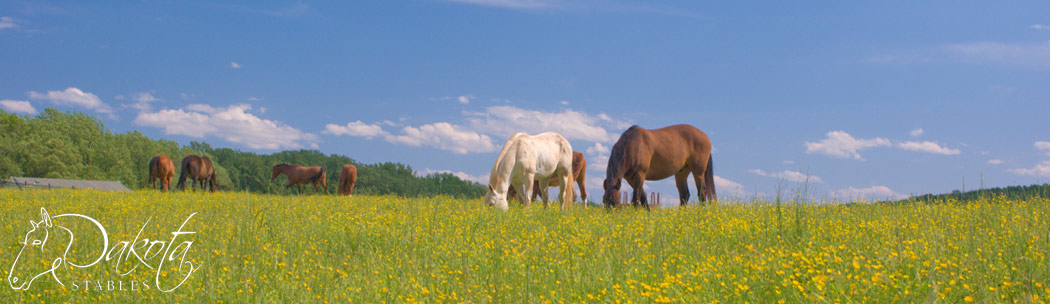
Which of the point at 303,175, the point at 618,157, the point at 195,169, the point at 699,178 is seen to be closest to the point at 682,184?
the point at 699,178

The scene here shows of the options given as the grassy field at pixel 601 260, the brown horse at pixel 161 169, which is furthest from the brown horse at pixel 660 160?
the brown horse at pixel 161 169

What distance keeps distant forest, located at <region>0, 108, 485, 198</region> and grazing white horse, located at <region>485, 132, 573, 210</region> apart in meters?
27.3

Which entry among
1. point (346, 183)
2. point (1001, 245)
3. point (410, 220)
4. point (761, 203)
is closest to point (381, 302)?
point (410, 220)

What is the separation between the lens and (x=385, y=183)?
56.8m

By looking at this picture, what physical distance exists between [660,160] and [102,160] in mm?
55120

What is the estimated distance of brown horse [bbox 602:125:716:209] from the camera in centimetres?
1166

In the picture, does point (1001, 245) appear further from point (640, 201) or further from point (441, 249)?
point (640, 201)

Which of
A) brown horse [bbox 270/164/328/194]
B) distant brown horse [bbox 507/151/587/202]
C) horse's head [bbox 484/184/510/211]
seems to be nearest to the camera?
horse's head [bbox 484/184/510/211]

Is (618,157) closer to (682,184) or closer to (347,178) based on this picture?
(682,184)

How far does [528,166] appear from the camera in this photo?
11898 millimetres

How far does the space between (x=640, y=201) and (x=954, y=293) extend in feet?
25.6

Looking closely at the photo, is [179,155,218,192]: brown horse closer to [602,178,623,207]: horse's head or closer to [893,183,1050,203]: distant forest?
[602,178,623,207]: horse's head

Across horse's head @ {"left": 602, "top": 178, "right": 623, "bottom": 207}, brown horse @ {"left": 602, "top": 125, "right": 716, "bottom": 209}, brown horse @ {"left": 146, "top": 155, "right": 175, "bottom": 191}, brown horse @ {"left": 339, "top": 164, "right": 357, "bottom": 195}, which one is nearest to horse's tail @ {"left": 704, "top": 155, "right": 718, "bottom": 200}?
brown horse @ {"left": 602, "top": 125, "right": 716, "bottom": 209}

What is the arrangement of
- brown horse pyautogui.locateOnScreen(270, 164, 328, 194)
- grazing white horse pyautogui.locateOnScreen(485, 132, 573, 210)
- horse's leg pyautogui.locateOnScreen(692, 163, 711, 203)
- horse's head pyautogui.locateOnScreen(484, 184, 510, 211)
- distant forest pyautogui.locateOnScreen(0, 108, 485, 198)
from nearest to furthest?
horse's head pyautogui.locateOnScreen(484, 184, 510, 211) → grazing white horse pyautogui.locateOnScreen(485, 132, 573, 210) → horse's leg pyautogui.locateOnScreen(692, 163, 711, 203) → brown horse pyautogui.locateOnScreen(270, 164, 328, 194) → distant forest pyautogui.locateOnScreen(0, 108, 485, 198)
